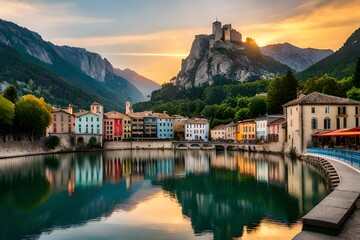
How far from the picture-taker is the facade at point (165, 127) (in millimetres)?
121938

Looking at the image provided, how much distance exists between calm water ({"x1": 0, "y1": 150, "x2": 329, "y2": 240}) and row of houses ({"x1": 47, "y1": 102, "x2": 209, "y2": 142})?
58252mm

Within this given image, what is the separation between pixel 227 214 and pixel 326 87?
62.0 meters

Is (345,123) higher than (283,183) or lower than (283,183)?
higher

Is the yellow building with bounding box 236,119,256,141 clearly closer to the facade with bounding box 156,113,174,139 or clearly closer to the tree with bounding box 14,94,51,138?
the facade with bounding box 156,113,174,139

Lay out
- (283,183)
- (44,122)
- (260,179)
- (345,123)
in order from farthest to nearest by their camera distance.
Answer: (44,122), (345,123), (260,179), (283,183)

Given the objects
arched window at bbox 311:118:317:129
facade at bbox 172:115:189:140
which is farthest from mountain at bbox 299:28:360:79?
→ arched window at bbox 311:118:317:129

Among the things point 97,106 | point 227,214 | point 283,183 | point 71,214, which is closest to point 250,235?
point 227,214

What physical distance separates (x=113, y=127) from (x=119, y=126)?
227 centimetres

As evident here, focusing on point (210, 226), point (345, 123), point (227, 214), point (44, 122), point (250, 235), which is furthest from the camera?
point (44, 122)

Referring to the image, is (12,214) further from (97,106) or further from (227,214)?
(97,106)

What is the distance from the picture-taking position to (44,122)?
2928 inches

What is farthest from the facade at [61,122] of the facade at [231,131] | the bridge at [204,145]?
the facade at [231,131]

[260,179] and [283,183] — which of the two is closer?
[283,183]

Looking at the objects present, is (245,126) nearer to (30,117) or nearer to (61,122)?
(61,122)
